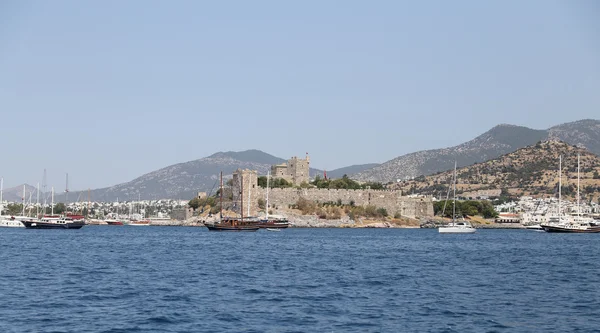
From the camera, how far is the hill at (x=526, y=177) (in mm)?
118062

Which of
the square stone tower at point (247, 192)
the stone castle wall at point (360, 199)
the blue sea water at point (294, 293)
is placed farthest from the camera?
the stone castle wall at point (360, 199)

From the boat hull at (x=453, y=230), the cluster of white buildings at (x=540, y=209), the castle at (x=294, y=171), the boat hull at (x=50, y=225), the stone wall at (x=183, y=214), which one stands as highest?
the castle at (x=294, y=171)

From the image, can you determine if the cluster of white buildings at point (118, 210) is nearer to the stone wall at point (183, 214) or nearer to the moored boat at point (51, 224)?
the stone wall at point (183, 214)

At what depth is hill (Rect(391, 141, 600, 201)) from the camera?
11806 centimetres

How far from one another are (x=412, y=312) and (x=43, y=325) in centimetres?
695

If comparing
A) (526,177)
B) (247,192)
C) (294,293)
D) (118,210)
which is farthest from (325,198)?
(118,210)

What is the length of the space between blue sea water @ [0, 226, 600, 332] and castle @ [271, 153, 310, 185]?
5616cm

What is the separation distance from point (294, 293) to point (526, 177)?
111 meters

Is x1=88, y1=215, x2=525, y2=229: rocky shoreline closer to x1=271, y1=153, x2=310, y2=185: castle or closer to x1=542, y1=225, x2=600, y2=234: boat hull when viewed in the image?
x1=271, y1=153, x2=310, y2=185: castle

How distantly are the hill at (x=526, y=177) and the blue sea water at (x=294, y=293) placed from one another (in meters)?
87.1

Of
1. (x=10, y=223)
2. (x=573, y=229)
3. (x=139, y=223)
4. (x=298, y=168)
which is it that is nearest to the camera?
(x=573, y=229)

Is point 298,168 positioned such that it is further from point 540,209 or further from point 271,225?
point 540,209

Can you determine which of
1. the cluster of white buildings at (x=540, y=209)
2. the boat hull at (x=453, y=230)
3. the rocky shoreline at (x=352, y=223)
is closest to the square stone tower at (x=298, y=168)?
the rocky shoreline at (x=352, y=223)

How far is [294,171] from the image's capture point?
89.9 meters
